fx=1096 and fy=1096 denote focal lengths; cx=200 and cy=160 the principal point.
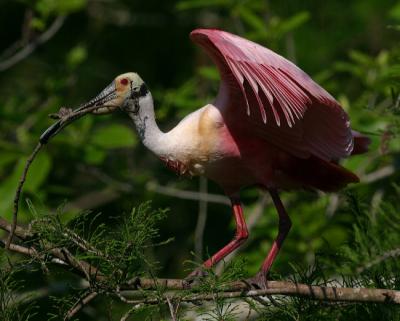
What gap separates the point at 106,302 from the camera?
3389mm

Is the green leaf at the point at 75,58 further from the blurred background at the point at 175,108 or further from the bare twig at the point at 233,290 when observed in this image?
the bare twig at the point at 233,290

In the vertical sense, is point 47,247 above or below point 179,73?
above

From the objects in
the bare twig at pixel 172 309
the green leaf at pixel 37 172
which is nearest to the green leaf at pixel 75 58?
the green leaf at pixel 37 172

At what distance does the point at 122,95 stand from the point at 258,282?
92cm

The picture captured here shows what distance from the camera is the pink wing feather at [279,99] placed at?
379cm

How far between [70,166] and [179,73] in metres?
2.40

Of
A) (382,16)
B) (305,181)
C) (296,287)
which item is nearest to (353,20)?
(382,16)

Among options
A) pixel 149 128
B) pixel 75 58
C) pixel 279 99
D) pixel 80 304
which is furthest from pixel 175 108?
pixel 80 304

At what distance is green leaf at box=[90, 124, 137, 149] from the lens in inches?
242

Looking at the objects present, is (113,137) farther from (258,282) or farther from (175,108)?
(258,282)

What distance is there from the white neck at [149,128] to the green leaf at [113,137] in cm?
189

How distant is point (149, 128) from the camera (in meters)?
4.18

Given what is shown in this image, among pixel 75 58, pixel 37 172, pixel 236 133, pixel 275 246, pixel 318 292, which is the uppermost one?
pixel 236 133

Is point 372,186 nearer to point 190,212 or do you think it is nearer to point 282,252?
point 282,252
